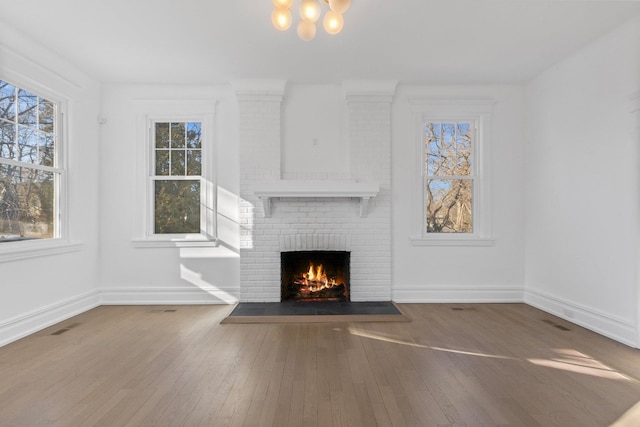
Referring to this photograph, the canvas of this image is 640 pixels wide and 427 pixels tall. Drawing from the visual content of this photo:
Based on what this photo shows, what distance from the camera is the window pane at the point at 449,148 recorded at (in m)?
5.23

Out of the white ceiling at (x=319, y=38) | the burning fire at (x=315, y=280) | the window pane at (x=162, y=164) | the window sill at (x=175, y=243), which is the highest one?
the white ceiling at (x=319, y=38)

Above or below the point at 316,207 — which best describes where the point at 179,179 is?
above

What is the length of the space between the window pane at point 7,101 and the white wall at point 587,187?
573 cm

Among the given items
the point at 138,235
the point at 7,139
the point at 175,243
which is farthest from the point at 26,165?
the point at 175,243

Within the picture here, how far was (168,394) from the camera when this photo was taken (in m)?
2.46

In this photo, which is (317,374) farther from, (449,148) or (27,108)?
(27,108)

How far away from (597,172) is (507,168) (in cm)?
134

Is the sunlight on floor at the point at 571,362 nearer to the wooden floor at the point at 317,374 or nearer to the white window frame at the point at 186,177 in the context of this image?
the wooden floor at the point at 317,374

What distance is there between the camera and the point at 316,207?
16.5 feet

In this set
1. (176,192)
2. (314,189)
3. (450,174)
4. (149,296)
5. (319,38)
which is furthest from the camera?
(450,174)

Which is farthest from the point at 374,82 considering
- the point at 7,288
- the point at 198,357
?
the point at 7,288

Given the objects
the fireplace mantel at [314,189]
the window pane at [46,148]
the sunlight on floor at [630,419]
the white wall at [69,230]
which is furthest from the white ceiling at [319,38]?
the sunlight on floor at [630,419]

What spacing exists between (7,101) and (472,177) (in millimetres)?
5284

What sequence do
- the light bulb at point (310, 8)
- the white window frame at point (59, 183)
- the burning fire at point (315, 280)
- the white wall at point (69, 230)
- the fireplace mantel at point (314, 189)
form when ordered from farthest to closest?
the burning fire at point (315, 280) → the fireplace mantel at point (314, 189) → the white window frame at point (59, 183) → the white wall at point (69, 230) → the light bulb at point (310, 8)
